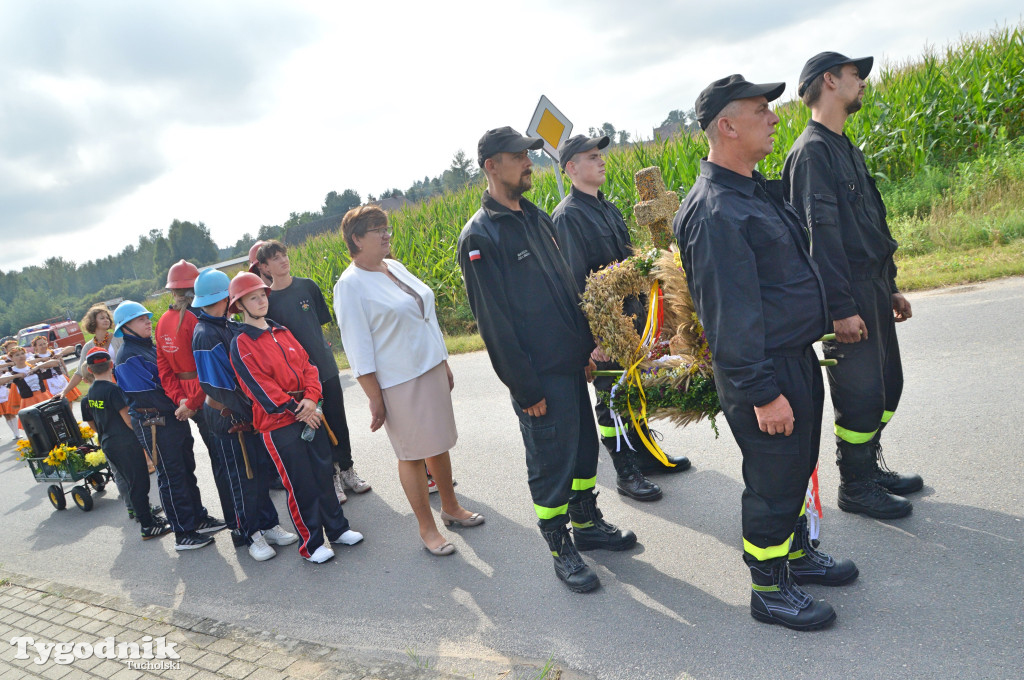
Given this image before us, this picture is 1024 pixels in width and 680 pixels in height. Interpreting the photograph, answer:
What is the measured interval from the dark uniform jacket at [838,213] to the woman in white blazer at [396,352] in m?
2.34

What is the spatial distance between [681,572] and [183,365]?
398cm

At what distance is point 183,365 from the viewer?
5355 millimetres

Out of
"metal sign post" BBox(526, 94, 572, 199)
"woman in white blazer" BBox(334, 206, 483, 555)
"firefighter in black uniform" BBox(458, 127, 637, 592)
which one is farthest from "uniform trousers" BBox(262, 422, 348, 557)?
"metal sign post" BBox(526, 94, 572, 199)

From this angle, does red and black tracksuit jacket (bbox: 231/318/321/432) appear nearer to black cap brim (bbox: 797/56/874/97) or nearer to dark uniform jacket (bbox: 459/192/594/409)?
dark uniform jacket (bbox: 459/192/594/409)

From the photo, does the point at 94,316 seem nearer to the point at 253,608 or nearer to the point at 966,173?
the point at 253,608

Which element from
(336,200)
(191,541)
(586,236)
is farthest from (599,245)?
(336,200)

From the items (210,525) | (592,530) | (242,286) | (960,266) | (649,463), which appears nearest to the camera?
(592,530)

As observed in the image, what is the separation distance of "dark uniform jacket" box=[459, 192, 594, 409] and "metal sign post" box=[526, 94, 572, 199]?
172 inches

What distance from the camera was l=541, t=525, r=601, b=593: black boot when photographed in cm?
373

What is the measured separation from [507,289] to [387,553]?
2.21 metres

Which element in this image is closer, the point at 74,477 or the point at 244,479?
the point at 244,479

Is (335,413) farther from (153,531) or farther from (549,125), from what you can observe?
(549,125)

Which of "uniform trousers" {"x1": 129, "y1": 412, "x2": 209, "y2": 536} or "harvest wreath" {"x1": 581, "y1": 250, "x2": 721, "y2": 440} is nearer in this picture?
"harvest wreath" {"x1": 581, "y1": 250, "x2": 721, "y2": 440}

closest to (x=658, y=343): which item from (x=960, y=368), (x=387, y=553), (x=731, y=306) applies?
(x=731, y=306)
